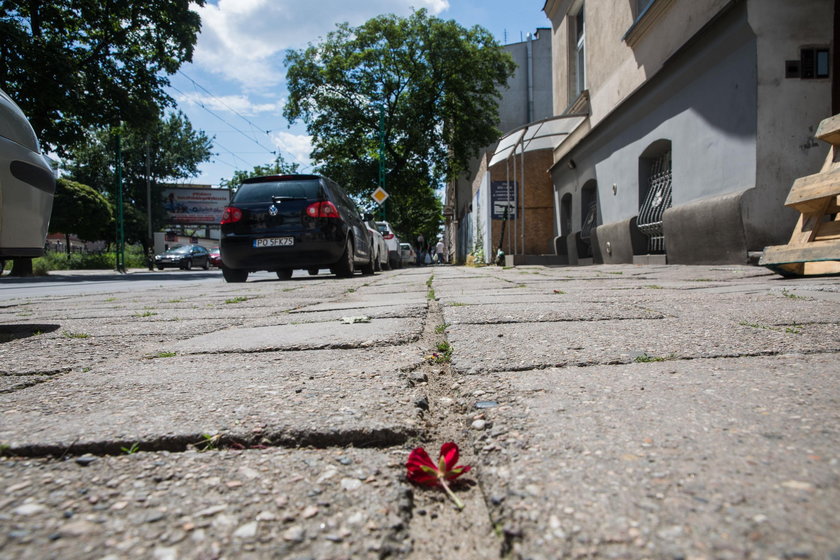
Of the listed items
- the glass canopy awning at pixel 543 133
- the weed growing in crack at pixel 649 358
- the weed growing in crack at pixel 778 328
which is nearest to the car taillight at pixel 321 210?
the weed growing in crack at pixel 778 328

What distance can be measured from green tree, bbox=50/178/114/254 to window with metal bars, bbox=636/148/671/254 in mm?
30788

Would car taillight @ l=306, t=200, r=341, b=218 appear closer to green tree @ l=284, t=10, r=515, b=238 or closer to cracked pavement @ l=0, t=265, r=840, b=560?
cracked pavement @ l=0, t=265, r=840, b=560

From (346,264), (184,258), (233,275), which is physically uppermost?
(184,258)

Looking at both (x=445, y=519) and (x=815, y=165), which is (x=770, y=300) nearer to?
(x=445, y=519)

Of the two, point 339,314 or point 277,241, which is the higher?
point 277,241

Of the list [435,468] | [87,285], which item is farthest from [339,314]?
[87,285]

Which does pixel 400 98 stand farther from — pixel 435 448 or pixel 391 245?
pixel 435 448

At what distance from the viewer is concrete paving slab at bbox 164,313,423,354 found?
6.30 ft

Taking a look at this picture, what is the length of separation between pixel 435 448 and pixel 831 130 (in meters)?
4.56

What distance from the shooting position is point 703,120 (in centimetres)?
686

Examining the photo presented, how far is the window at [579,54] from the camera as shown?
45.4ft

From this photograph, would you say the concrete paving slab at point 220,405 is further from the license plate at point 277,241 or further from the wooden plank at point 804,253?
the license plate at point 277,241

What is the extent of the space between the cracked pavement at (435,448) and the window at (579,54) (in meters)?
13.8

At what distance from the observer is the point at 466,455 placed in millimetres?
905
